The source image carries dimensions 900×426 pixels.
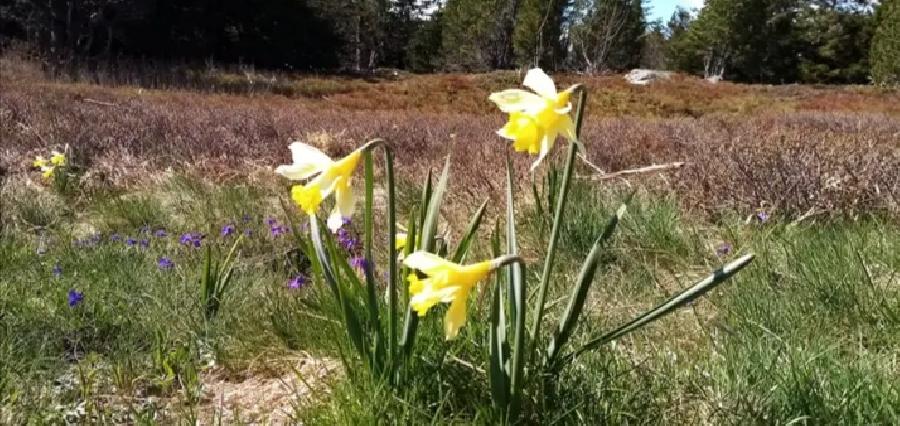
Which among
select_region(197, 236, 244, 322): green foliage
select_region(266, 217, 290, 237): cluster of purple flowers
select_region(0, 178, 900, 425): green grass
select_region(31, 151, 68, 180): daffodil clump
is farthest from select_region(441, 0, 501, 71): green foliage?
select_region(197, 236, 244, 322): green foliage

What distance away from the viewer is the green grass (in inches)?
48.7

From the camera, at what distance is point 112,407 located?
1522 mm

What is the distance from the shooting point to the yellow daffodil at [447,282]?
0.93 meters

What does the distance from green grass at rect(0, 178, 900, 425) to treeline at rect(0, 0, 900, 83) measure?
2315 centimetres

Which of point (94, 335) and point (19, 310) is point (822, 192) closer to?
point (94, 335)

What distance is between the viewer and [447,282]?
93cm

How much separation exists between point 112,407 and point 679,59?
49821 mm

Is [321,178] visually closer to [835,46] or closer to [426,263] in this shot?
[426,263]

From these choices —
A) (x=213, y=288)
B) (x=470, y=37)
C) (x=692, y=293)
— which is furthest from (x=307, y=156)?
(x=470, y=37)

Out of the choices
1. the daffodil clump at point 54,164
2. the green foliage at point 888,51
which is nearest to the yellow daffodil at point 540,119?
the daffodil clump at point 54,164

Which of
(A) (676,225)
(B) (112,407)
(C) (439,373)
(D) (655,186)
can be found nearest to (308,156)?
(C) (439,373)

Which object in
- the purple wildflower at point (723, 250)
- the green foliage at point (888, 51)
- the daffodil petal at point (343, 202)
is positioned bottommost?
the purple wildflower at point (723, 250)

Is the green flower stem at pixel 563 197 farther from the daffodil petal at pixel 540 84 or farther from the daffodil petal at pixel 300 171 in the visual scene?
the daffodil petal at pixel 300 171

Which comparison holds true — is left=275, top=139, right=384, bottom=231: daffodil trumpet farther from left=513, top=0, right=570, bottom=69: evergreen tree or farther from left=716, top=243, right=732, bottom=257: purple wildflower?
left=513, top=0, right=570, bottom=69: evergreen tree
